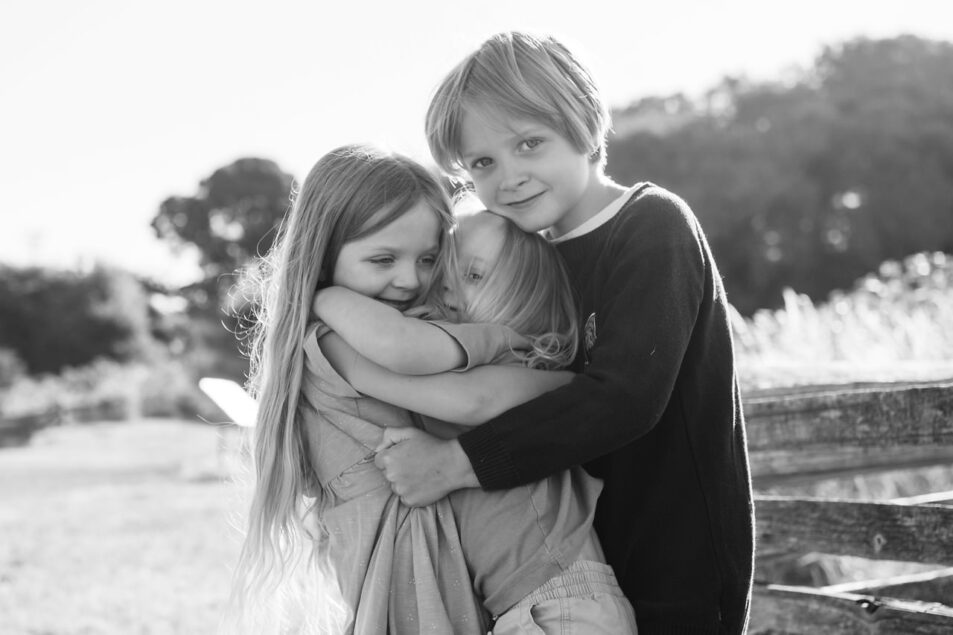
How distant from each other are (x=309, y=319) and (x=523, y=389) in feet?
1.83

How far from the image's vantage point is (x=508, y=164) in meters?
2.62

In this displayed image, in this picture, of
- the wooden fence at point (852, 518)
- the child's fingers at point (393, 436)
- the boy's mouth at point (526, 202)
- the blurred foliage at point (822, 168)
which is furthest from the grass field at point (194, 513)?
the blurred foliage at point (822, 168)

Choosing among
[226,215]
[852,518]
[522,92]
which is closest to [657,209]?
[522,92]

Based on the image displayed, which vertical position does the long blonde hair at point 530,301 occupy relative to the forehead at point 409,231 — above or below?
below

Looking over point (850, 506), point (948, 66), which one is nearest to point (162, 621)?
point (850, 506)

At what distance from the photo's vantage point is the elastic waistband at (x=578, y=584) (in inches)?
87.2

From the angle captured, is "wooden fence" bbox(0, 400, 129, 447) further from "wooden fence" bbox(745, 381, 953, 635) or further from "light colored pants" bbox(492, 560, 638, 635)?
"light colored pants" bbox(492, 560, 638, 635)

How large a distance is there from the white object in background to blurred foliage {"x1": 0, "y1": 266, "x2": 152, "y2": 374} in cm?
3695

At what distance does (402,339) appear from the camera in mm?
2299

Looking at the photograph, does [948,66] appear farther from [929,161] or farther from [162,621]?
[162,621]

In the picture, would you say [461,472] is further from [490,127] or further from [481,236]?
[490,127]

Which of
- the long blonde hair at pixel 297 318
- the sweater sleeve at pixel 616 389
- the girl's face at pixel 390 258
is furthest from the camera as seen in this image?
the girl's face at pixel 390 258

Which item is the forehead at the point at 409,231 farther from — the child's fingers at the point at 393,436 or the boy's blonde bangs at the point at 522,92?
the child's fingers at the point at 393,436

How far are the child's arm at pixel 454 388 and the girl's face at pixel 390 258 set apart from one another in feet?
0.75
